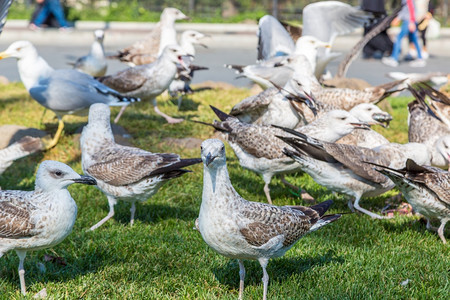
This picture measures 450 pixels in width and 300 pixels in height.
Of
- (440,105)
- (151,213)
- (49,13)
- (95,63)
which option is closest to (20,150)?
(151,213)

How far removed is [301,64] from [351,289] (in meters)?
4.46

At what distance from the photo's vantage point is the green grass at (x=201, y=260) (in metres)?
4.20

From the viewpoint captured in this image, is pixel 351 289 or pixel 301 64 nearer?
pixel 351 289

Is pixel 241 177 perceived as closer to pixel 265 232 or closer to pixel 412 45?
pixel 265 232

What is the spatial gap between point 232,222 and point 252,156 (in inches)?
94.1

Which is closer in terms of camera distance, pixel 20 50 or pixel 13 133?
pixel 13 133

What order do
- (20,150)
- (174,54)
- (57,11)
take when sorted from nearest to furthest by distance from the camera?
(20,150)
(174,54)
(57,11)

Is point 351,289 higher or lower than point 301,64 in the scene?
lower

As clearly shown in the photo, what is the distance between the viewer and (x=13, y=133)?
7.71 metres

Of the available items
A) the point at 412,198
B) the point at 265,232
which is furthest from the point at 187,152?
the point at 265,232

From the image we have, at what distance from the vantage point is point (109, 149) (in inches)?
219

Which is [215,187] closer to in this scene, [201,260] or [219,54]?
[201,260]

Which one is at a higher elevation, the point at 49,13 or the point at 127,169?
the point at 127,169

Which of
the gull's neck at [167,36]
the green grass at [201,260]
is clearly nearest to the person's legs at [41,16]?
the gull's neck at [167,36]
